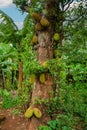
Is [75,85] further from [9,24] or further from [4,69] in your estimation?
[4,69]

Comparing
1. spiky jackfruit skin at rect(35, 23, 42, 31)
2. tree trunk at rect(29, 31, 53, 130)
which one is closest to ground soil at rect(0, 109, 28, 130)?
tree trunk at rect(29, 31, 53, 130)

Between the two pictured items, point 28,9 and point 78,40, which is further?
point 28,9

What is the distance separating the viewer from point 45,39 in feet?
22.2

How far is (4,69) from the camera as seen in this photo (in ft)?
42.1

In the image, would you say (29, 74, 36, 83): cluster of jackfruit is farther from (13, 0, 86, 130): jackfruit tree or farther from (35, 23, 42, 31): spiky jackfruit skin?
(35, 23, 42, 31): spiky jackfruit skin

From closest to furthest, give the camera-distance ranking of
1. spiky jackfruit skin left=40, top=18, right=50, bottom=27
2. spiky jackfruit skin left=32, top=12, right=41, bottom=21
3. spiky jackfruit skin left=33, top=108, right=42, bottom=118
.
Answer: spiky jackfruit skin left=32, top=12, right=41, bottom=21, spiky jackfruit skin left=40, top=18, right=50, bottom=27, spiky jackfruit skin left=33, top=108, right=42, bottom=118

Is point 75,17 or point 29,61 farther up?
point 75,17

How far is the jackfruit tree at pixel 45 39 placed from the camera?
672 cm

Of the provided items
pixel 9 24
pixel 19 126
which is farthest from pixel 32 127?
pixel 9 24

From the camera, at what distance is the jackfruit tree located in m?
6.72

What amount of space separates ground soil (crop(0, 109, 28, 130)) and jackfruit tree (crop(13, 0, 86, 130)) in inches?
30.1

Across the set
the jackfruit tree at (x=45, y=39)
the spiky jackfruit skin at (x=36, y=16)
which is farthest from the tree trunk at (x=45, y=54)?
the spiky jackfruit skin at (x=36, y=16)

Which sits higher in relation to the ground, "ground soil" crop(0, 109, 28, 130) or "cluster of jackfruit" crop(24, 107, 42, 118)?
"cluster of jackfruit" crop(24, 107, 42, 118)

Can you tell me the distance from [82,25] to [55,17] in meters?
0.54
